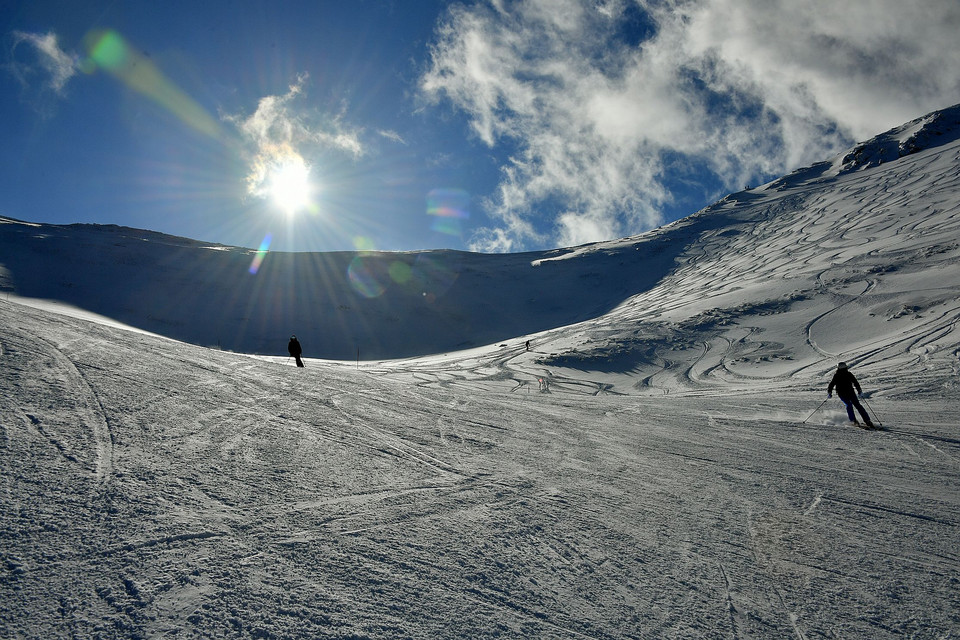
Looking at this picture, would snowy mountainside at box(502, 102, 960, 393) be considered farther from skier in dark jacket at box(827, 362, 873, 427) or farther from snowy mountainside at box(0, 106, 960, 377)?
skier in dark jacket at box(827, 362, 873, 427)

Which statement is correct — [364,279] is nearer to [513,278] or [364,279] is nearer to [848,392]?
[513,278]

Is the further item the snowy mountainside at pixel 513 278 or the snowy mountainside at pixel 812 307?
the snowy mountainside at pixel 513 278

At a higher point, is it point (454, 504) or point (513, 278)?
point (513, 278)

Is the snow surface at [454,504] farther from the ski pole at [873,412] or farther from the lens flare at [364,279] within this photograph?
the lens flare at [364,279]

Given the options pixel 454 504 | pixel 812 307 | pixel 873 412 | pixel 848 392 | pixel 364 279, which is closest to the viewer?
pixel 454 504

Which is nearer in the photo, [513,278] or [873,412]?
[873,412]

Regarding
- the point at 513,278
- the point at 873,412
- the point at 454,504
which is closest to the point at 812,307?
the point at 873,412

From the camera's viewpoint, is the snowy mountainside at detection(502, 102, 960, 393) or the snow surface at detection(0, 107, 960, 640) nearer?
the snow surface at detection(0, 107, 960, 640)

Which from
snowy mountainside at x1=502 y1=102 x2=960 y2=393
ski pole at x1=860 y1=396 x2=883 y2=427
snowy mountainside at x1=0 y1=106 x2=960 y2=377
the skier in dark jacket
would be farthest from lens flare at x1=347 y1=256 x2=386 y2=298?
the skier in dark jacket

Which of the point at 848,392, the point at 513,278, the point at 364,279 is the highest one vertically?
the point at 513,278

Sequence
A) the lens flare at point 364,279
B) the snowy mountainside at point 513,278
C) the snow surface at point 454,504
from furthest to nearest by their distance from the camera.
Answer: the lens flare at point 364,279
the snowy mountainside at point 513,278
the snow surface at point 454,504

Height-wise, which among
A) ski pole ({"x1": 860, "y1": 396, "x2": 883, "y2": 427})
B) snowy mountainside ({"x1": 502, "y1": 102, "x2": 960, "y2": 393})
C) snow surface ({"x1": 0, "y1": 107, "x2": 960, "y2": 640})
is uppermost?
snowy mountainside ({"x1": 502, "y1": 102, "x2": 960, "y2": 393})

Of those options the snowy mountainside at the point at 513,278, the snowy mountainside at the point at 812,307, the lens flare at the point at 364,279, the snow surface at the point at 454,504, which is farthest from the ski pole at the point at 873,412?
the lens flare at the point at 364,279

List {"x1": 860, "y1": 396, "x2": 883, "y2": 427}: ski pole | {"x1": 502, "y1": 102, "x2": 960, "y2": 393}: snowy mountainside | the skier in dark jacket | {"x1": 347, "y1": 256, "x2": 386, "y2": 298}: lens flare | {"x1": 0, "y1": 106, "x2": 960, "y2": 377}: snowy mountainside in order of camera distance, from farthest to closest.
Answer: {"x1": 347, "y1": 256, "x2": 386, "y2": 298}: lens flare, {"x1": 0, "y1": 106, "x2": 960, "y2": 377}: snowy mountainside, {"x1": 502, "y1": 102, "x2": 960, "y2": 393}: snowy mountainside, {"x1": 860, "y1": 396, "x2": 883, "y2": 427}: ski pole, the skier in dark jacket
